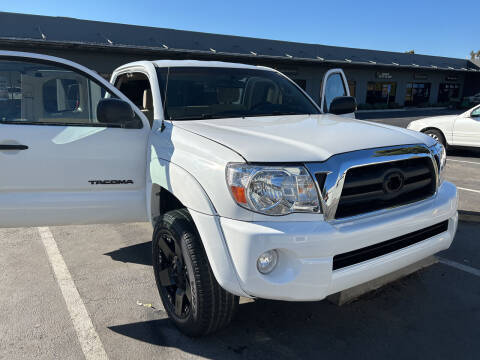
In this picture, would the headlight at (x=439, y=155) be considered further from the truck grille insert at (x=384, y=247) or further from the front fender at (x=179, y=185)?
the front fender at (x=179, y=185)

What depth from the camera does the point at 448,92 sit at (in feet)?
134

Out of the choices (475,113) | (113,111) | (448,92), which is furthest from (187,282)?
(448,92)

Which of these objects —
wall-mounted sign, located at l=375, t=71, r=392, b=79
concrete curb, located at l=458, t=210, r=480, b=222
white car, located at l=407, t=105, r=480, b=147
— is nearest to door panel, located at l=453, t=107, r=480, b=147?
white car, located at l=407, t=105, r=480, b=147

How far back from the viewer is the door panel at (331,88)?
4.35 m

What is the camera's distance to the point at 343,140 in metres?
2.51

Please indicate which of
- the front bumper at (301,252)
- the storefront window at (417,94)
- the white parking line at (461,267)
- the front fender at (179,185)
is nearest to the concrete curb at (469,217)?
the white parking line at (461,267)

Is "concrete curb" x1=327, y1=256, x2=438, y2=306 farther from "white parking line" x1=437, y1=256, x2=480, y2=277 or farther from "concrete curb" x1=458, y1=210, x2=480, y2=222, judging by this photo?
"concrete curb" x1=458, y1=210, x2=480, y2=222

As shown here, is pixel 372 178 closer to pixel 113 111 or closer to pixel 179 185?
pixel 179 185

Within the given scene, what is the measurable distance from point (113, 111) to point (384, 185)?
76.1 inches

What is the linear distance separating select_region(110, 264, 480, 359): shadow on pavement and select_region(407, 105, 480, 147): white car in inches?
295

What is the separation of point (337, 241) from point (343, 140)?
677 millimetres

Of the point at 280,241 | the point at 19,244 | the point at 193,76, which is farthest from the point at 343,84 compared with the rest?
the point at 19,244

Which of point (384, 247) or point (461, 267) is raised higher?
point (384, 247)

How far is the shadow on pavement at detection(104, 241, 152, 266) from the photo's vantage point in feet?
13.3
